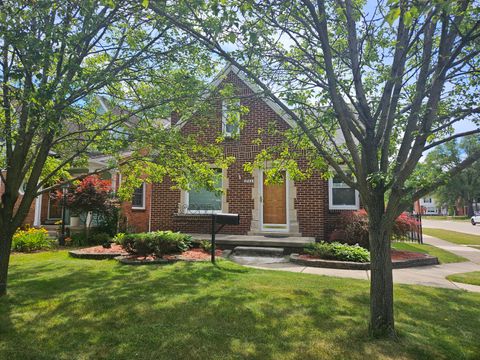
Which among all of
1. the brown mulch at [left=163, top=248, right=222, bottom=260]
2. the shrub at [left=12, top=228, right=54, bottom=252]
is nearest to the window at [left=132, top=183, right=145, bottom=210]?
the shrub at [left=12, top=228, right=54, bottom=252]

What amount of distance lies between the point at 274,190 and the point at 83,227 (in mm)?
7895

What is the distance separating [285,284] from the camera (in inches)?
250

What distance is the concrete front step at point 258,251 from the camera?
10234 mm

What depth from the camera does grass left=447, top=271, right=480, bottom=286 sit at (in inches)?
280

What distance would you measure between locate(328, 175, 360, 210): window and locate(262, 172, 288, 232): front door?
6.03 ft

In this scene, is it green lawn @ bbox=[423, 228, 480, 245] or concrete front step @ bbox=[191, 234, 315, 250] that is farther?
green lawn @ bbox=[423, 228, 480, 245]

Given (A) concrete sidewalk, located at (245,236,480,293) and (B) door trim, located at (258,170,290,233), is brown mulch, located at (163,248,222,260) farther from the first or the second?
(B) door trim, located at (258,170,290,233)

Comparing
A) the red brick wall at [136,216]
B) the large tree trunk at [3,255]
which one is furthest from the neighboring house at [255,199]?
the large tree trunk at [3,255]

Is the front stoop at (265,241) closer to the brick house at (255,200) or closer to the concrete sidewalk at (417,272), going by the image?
the brick house at (255,200)

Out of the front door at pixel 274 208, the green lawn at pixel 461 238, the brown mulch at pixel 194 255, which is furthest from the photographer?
the green lawn at pixel 461 238

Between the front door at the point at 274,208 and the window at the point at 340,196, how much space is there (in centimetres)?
184

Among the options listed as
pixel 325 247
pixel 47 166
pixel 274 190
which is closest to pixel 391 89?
pixel 325 247

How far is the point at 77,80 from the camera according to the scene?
4.54 meters

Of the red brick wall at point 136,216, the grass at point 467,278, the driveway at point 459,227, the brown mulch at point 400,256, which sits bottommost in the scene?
the driveway at point 459,227
